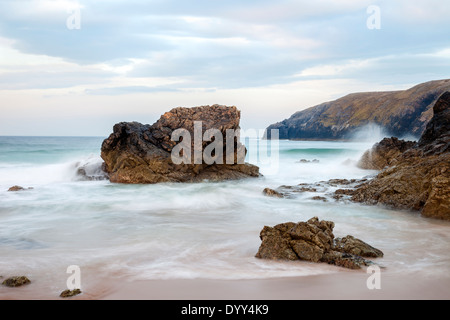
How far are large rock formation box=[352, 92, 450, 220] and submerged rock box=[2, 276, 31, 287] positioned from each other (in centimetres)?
774

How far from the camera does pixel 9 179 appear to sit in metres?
16.9

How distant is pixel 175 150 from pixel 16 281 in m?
11.0

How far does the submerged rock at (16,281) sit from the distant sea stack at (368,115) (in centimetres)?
6028

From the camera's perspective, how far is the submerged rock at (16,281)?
439 centimetres

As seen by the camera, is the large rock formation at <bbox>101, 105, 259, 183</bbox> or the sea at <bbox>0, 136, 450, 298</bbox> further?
the large rock formation at <bbox>101, 105, 259, 183</bbox>

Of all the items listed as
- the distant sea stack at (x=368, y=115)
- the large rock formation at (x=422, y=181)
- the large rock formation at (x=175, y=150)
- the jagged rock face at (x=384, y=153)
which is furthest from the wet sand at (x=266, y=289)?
the distant sea stack at (x=368, y=115)

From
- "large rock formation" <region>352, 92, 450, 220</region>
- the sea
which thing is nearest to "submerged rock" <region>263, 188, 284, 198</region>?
the sea

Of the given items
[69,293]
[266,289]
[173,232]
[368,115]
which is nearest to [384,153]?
[173,232]

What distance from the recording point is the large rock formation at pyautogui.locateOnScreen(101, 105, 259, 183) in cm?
1485

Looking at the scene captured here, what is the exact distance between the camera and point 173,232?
7.38 meters

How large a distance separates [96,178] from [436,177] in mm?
12501

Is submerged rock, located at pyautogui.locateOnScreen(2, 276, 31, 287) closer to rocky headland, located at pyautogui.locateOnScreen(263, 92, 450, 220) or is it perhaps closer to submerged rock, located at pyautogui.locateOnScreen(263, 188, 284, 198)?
rocky headland, located at pyautogui.locateOnScreen(263, 92, 450, 220)
